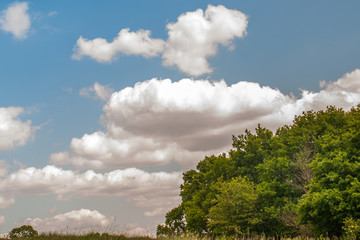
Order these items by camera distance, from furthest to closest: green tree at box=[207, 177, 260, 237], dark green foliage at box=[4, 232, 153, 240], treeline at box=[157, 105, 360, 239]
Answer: green tree at box=[207, 177, 260, 237] < treeline at box=[157, 105, 360, 239] < dark green foliage at box=[4, 232, 153, 240]

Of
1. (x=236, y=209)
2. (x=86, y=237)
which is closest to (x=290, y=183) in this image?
(x=236, y=209)

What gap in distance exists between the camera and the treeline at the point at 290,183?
34.1 metres

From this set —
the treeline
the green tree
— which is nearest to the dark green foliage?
the treeline

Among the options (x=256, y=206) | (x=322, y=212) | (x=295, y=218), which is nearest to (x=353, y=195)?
(x=322, y=212)

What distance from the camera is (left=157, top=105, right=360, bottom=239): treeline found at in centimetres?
3406

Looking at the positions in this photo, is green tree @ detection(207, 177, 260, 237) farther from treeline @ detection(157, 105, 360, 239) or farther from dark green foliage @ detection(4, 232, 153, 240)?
dark green foliage @ detection(4, 232, 153, 240)

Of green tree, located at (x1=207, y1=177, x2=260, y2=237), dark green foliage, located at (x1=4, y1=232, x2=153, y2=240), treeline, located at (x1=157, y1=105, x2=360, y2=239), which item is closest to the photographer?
dark green foliage, located at (x1=4, y1=232, x2=153, y2=240)

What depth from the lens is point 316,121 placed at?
46.0m

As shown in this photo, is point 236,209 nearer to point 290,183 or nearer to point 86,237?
point 290,183

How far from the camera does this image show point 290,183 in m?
42.9

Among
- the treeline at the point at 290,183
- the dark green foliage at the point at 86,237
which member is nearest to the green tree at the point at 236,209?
the treeline at the point at 290,183

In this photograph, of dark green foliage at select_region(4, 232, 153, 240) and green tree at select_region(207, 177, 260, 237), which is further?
green tree at select_region(207, 177, 260, 237)

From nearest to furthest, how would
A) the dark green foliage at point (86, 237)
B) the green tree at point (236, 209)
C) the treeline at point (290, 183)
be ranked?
the dark green foliage at point (86, 237) < the treeline at point (290, 183) < the green tree at point (236, 209)

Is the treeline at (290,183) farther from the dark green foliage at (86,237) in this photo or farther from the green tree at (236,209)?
the dark green foliage at (86,237)
